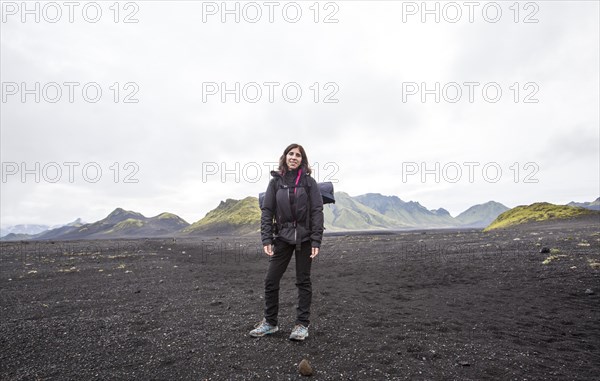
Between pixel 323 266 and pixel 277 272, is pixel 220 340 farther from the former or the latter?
pixel 323 266

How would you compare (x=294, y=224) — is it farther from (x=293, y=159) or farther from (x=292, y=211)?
(x=293, y=159)

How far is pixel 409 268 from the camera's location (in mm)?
15359

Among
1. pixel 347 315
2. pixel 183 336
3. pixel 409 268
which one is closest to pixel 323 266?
pixel 409 268

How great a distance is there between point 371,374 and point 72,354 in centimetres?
536

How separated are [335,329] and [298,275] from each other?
1689 mm

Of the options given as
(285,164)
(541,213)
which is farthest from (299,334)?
(541,213)

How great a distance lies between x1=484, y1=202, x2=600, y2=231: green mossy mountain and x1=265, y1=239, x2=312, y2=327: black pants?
5942 cm

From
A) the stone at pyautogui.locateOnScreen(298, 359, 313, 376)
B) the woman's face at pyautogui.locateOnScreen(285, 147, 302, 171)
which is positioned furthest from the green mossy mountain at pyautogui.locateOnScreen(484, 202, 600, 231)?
the stone at pyautogui.locateOnScreen(298, 359, 313, 376)

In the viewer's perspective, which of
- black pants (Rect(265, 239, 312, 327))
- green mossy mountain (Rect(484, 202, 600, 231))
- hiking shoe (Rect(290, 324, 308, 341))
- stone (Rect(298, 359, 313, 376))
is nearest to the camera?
stone (Rect(298, 359, 313, 376))

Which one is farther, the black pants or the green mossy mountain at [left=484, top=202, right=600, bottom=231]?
the green mossy mountain at [left=484, top=202, right=600, bottom=231]

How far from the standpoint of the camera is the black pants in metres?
5.97

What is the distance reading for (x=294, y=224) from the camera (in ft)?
19.3

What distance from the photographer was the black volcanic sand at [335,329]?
480cm

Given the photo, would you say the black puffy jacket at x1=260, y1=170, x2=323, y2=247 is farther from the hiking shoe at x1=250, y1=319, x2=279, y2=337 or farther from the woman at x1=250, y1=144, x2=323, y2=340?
the hiking shoe at x1=250, y1=319, x2=279, y2=337
